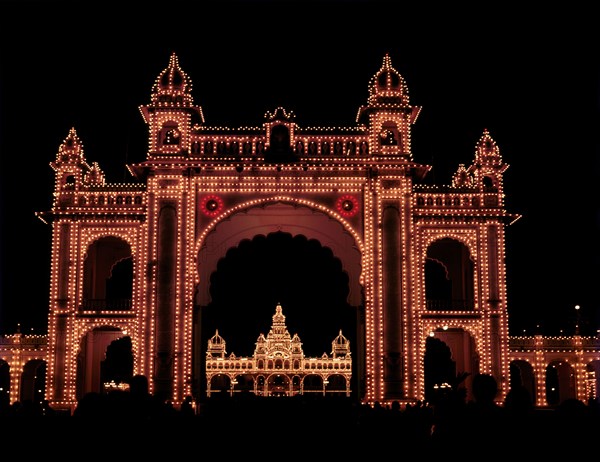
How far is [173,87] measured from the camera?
3247cm

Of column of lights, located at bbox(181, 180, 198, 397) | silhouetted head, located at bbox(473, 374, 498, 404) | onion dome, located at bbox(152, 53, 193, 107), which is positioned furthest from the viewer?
onion dome, located at bbox(152, 53, 193, 107)

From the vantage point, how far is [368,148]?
3216cm

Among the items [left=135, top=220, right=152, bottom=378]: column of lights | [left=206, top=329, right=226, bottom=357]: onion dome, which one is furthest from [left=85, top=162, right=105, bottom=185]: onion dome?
[left=206, top=329, right=226, bottom=357]: onion dome

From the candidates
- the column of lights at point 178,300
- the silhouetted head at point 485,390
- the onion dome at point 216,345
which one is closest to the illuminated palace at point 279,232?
the column of lights at point 178,300

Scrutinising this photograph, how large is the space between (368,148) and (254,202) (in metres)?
4.65

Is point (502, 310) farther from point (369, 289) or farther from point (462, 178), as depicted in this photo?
point (462, 178)

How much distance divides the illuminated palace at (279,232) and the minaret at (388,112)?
0.05 meters

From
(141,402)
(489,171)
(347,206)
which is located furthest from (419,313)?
(141,402)

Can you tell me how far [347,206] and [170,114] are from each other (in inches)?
290

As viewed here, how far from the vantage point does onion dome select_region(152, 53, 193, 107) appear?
3225 centimetres

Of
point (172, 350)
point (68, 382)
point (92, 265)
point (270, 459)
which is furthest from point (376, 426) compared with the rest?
point (92, 265)

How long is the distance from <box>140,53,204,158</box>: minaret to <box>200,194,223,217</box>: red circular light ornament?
1828mm

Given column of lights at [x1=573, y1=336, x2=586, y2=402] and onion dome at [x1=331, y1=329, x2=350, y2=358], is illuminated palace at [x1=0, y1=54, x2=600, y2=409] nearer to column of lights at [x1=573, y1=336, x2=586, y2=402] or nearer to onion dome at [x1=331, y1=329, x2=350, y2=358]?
column of lights at [x1=573, y1=336, x2=586, y2=402]

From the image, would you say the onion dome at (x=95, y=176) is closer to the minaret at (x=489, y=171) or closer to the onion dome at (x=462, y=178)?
the onion dome at (x=462, y=178)
